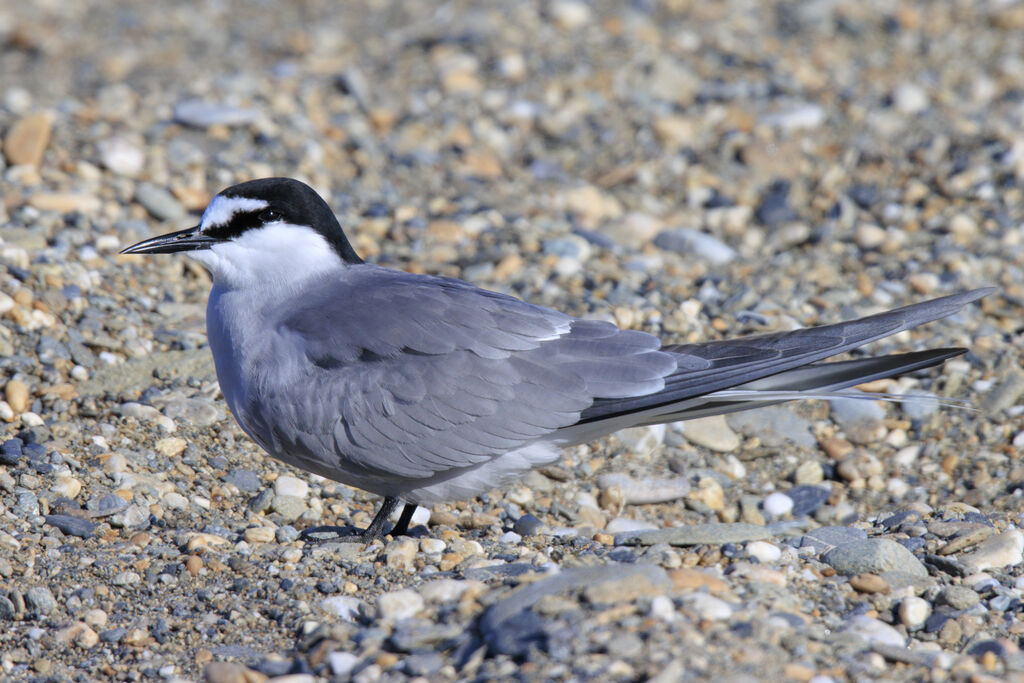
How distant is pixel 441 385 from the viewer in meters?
4.13

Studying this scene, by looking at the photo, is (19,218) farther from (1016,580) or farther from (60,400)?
(1016,580)

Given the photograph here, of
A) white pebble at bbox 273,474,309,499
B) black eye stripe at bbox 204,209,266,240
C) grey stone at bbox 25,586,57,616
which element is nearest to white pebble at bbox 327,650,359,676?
grey stone at bbox 25,586,57,616

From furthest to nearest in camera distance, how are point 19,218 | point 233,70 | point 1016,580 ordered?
point 233,70 → point 19,218 → point 1016,580

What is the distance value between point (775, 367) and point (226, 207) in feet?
6.75

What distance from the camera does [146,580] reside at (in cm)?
402

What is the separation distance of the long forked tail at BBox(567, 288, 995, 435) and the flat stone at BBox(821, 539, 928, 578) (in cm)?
53

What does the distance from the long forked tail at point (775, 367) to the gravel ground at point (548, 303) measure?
471 millimetres

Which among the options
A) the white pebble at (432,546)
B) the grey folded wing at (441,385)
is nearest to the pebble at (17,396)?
the grey folded wing at (441,385)

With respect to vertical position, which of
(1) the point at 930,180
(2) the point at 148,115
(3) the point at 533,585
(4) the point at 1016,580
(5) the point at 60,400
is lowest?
(4) the point at 1016,580

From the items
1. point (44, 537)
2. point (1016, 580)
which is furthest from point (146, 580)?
point (1016, 580)

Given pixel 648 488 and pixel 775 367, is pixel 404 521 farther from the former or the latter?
pixel 775 367

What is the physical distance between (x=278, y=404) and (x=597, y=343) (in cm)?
113

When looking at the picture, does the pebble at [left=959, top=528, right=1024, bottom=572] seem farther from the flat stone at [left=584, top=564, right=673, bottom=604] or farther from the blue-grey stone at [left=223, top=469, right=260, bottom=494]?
the blue-grey stone at [left=223, top=469, right=260, bottom=494]

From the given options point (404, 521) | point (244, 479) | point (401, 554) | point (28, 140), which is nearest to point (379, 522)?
point (404, 521)
